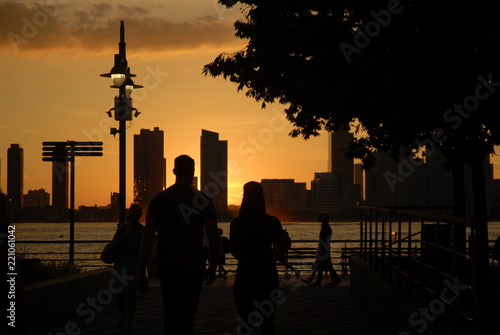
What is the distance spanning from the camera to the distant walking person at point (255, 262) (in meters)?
7.21

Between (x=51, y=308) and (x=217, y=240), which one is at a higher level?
(x=217, y=240)

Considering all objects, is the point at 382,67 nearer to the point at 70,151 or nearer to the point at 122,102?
the point at 122,102

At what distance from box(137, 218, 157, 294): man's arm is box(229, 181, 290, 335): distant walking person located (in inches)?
32.9

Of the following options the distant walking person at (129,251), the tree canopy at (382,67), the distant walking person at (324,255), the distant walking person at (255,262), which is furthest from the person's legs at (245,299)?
the distant walking person at (324,255)

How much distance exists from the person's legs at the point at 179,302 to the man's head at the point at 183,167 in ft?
2.99

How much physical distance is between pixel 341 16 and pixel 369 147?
5.60 metres

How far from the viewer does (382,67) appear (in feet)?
47.9

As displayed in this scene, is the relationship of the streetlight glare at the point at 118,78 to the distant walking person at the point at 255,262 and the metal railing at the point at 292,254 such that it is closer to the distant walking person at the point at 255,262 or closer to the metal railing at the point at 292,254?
the metal railing at the point at 292,254

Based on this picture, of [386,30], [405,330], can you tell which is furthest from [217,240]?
[386,30]

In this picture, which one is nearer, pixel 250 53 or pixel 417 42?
pixel 417 42

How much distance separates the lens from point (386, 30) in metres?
13.8

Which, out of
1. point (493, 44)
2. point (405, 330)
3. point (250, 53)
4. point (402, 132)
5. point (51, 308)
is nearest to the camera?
point (405, 330)

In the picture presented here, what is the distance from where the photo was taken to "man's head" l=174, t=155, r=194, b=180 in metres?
6.95

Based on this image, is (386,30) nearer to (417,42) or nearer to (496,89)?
(417,42)
